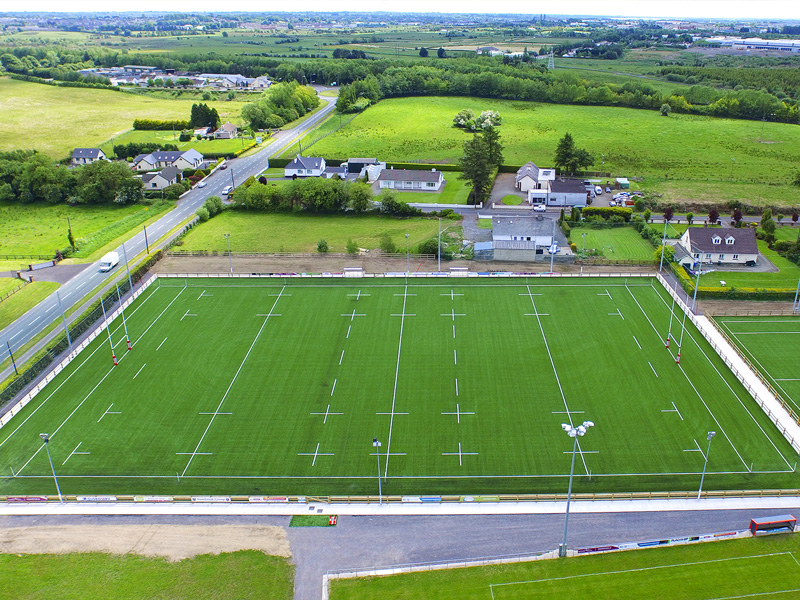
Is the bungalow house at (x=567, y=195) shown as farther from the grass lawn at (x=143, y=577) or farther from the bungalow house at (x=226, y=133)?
the bungalow house at (x=226, y=133)

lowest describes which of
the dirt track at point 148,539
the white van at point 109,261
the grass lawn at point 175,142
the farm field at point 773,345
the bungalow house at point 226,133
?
the dirt track at point 148,539

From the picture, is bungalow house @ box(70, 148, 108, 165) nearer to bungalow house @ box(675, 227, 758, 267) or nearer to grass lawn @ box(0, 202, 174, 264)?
grass lawn @ box(0, 202, 174, 264)

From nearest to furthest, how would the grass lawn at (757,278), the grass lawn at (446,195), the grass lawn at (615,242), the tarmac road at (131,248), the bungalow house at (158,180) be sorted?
1. the tarmac road at (131,248)
2. the grass lawn at (757,278)
3. the grass lawn at (615,242)
4. the grass lawn at (446,195)
5. the bungalow house at (158,180)

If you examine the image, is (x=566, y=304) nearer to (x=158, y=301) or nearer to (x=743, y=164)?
(x=158, y=301)

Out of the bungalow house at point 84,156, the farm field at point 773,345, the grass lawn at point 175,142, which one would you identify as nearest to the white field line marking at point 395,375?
Result: the farm field at point 773,345

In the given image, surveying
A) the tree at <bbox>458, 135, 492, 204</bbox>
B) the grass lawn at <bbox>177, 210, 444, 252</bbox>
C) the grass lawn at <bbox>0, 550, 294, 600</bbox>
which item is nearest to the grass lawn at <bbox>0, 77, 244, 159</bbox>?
the grass lawn at <bbox>177, 210, 444, 252</bbox>

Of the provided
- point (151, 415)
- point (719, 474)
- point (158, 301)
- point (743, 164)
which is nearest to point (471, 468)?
point (719, 474)
